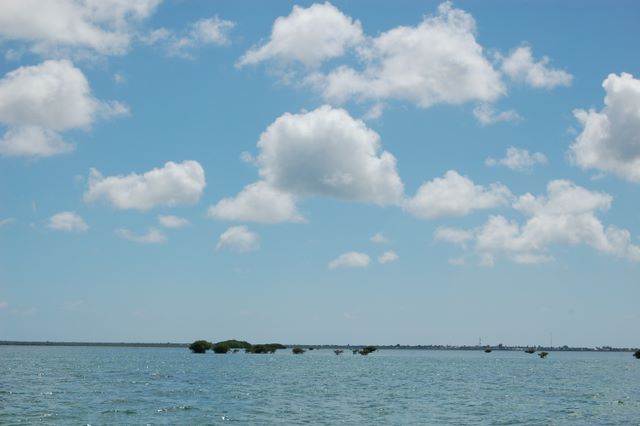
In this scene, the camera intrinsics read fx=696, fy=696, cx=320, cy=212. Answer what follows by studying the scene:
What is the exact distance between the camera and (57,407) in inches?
2090

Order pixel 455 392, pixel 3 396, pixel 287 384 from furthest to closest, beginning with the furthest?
pixel 287 384 → pixel 455 392 → pixel 3 396

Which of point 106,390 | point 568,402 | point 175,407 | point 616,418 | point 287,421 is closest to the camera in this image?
point 287,421

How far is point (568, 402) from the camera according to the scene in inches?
2525

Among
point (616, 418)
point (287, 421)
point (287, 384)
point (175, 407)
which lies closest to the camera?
point (287, 421)

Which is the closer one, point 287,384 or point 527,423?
point 527,423

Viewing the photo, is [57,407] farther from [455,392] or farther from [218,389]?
[455,392]

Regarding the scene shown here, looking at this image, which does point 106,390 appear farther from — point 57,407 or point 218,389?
point 57,407

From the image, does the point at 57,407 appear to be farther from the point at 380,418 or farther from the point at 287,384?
the point at 287,384

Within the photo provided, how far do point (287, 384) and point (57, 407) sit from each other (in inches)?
1313

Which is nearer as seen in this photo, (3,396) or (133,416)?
(133,416)

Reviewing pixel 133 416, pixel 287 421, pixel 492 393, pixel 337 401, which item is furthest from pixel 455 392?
pixel 133 416

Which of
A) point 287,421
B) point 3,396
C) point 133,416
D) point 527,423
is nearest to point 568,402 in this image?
point 527,423

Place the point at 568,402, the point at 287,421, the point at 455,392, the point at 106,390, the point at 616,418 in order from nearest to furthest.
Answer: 1. the point at 287,421
2. the point at 616,418
3. the point at 568,402
4. the point at 106,390
5. the point at 455,392

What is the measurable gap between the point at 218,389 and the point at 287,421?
1072 inches
